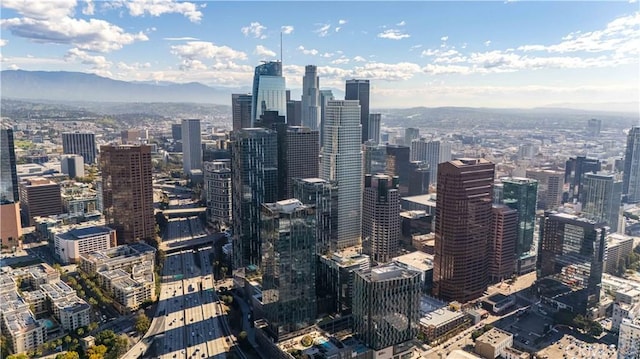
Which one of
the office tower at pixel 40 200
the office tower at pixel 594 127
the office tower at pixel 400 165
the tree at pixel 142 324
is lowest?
the tree at pixel 142 324

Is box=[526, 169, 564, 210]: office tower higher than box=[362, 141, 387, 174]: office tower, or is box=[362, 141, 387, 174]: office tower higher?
box=[362, 141, 387, 174]: office tower

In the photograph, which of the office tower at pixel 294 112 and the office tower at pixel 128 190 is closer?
the office tower at pixel 128 190

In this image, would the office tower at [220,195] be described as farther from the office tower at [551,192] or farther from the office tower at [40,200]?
the office tower at [551,192]

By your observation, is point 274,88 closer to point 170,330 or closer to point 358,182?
point 358,182

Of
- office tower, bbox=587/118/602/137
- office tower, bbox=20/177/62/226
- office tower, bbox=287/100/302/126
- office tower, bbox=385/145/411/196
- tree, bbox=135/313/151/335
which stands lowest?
tree, bbox=135/313/151/335

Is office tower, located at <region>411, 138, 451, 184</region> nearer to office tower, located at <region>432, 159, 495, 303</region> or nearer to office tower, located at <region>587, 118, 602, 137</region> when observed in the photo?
office tower, located at <region>587, 118, 602, 137</region>

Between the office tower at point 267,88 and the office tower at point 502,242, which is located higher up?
the office tower at point 267,88

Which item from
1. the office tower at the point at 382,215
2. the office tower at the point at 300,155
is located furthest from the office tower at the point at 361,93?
the office tower at the point at 382,215

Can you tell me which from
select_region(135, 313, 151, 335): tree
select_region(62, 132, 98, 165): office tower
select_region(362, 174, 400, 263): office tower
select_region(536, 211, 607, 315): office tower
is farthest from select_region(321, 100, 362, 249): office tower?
select_region(62, 132, 98, 165): office tower
